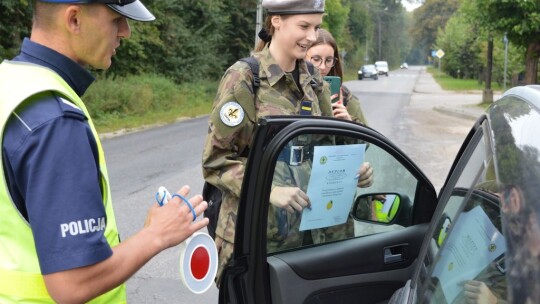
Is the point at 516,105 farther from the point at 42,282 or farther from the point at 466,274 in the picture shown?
the point at 42,282

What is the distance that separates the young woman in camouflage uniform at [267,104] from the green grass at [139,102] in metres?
12.7

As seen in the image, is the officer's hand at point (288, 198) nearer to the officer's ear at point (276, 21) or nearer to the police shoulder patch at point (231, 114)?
the police shoulder patch at point (231, 114)

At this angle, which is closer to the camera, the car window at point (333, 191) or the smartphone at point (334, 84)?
the car window at point (333, 191)

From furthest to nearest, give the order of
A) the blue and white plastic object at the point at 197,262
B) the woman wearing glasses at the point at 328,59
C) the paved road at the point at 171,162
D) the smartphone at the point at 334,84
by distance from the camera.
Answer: the paved road at the point at 171,162 → the woman wearing glasses at the point at 328,59 → the smartphone at the point at 334,84 → the blue and white plastic object at the point at 197,262

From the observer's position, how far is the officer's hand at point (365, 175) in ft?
7.62

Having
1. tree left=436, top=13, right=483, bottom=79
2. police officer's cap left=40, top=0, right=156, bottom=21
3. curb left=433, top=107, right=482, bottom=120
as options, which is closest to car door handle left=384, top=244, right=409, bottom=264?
police officer's cap left=40, top=0, right=156, bottom=21

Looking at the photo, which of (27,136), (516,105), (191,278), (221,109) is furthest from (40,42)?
(516,105)

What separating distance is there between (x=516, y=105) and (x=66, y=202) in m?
1.21

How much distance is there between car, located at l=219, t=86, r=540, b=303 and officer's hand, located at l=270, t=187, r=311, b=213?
6cm

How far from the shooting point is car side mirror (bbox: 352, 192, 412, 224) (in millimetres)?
2486

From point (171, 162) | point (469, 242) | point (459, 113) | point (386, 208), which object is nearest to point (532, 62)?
→ point (459, 113)

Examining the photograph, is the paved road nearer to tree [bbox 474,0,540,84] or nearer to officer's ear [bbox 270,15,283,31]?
officer's ear [bbox 270,15,283,31]

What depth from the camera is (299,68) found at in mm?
2689

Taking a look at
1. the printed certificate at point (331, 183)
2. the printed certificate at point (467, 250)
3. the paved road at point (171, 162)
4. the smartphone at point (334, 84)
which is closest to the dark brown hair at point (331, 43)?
the smartphone at point (334, 84)
